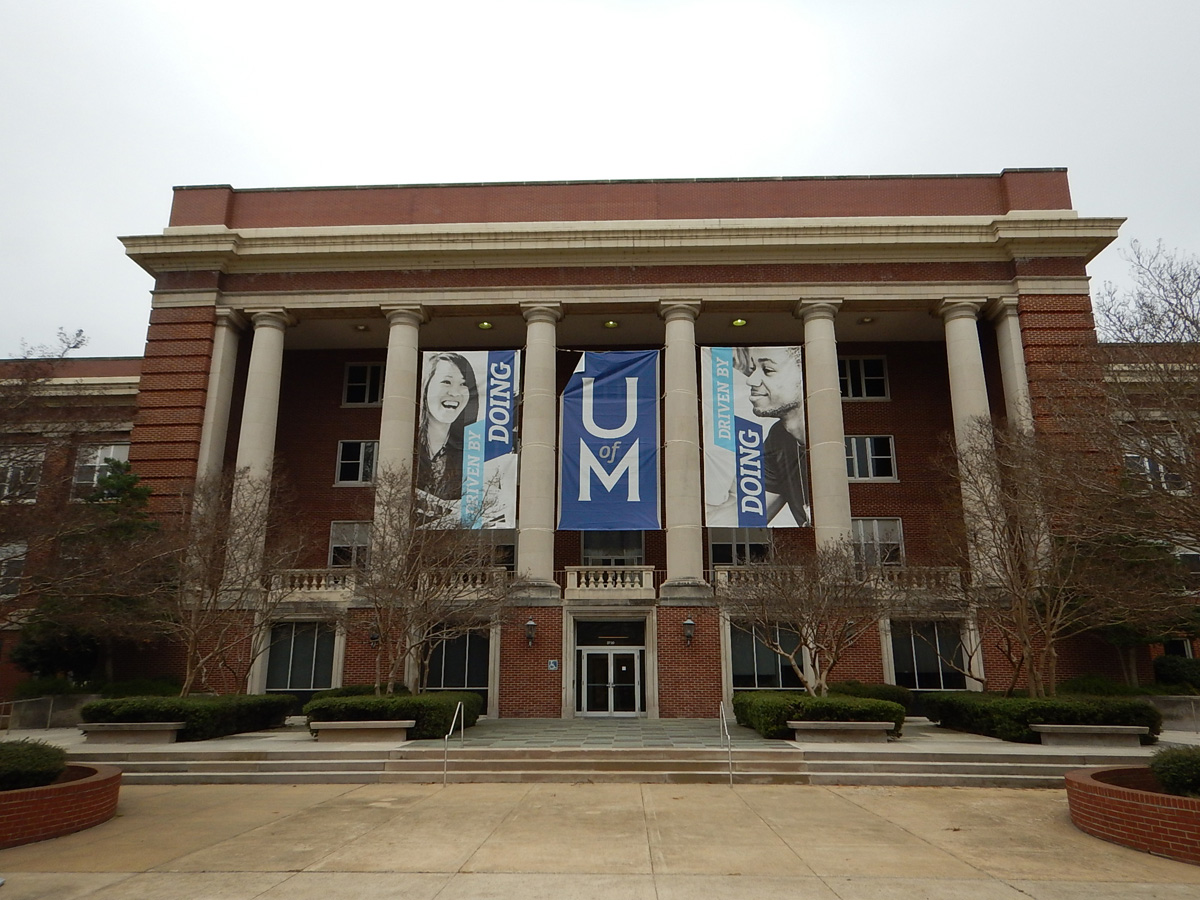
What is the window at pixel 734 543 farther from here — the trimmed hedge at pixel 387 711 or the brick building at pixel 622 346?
the trimmed hedge at pixel 387 711

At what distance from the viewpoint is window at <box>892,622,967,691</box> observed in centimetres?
2948

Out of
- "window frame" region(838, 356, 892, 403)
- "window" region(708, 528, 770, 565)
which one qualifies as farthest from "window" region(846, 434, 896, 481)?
"window" region(708, 528, 770, 565)

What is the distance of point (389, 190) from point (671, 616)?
68.3 feet

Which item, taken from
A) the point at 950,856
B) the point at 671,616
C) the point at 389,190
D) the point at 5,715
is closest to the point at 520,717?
the point at 671,616

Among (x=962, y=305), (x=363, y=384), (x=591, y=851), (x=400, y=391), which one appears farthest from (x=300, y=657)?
(x=962, y=305)

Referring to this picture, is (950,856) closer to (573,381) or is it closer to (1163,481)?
(1163,481)

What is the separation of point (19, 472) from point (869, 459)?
30568 mm

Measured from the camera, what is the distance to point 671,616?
28172 millimetres

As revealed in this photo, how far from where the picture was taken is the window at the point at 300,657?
2983 cm

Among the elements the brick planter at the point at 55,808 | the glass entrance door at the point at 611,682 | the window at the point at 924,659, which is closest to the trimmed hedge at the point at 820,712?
the glass entrance door at the point at 611,682

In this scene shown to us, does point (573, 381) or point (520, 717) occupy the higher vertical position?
point (573, 381)

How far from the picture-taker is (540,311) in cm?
3212

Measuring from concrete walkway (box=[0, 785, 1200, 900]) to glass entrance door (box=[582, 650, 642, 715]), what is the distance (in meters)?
14.1

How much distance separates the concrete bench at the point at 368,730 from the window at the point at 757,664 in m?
12.9
